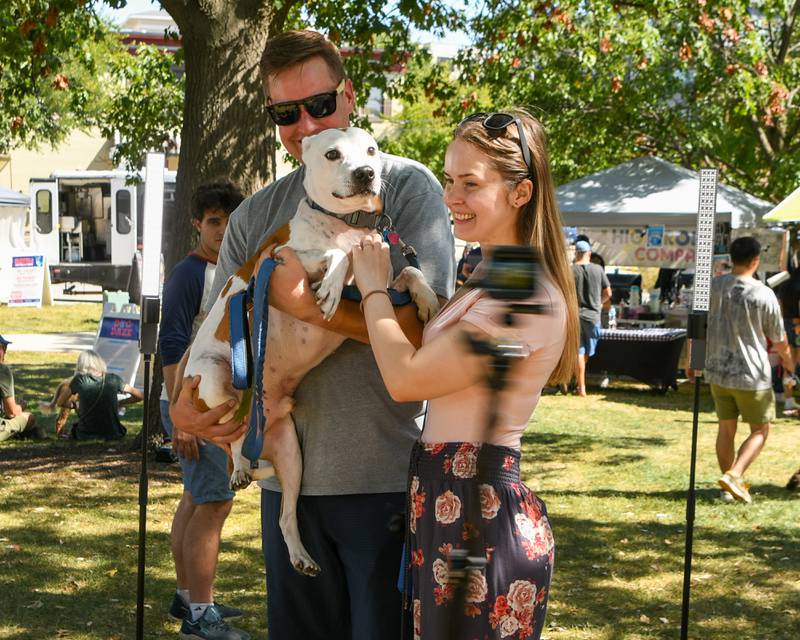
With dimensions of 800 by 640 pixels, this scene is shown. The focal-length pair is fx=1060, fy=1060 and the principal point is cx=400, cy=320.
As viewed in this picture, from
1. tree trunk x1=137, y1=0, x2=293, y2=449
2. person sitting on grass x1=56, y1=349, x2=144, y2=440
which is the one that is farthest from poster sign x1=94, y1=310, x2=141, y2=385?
tree trunk x1=137, y1=0, x2=293, y2=449

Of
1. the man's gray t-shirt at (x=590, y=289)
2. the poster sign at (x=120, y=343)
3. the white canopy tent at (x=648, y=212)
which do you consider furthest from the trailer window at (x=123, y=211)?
the man's gray t-shirt at (x=590, y=289)

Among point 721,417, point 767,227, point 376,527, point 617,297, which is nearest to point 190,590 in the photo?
point 376,527

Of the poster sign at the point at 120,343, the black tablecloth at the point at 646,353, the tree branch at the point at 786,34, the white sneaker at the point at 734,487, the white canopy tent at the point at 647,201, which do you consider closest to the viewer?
the white sneaker at the point at 734,487

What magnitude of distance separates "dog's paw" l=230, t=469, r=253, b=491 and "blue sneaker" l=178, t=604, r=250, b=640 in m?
2.45

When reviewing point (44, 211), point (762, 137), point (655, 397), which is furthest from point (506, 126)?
point (44, 211)

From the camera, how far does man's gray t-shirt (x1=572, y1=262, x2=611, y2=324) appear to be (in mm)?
13625

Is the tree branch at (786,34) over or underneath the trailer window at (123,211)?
over

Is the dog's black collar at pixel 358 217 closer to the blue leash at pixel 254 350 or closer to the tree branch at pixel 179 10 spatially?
the blue leash at pixel 254 350

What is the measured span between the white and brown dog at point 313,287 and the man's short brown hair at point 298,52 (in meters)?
0.22

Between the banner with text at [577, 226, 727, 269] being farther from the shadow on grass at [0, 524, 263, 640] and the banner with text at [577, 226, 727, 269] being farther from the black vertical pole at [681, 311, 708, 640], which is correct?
the black vertical pole at [681, 311, 708, 640]

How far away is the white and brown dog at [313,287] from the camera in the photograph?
2.68 meters

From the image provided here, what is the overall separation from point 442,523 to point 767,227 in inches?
591

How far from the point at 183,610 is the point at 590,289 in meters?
9.22

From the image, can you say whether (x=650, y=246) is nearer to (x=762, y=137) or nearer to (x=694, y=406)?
(x=762, y=137)
